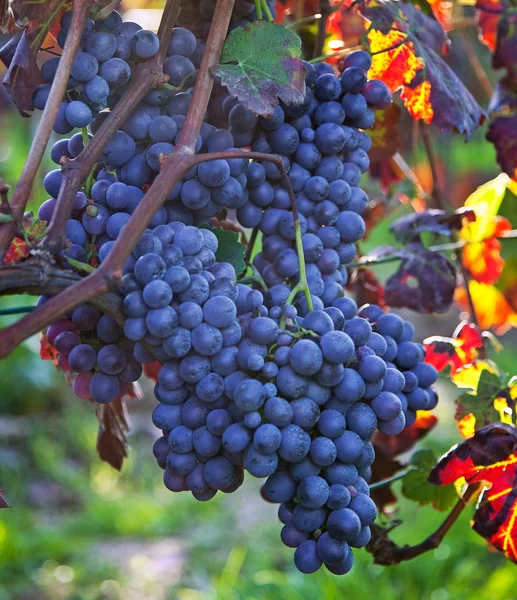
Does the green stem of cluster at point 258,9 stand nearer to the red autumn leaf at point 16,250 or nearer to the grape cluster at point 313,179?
the grape cluster at point 313,179

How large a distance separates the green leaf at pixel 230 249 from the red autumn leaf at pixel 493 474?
0.94 ft

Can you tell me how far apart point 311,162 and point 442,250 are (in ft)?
1.41

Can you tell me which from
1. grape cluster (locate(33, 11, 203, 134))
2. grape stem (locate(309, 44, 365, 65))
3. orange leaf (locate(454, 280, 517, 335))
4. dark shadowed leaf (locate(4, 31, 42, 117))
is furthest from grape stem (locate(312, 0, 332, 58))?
orange leaf (locate(454, 280, 517, 335))

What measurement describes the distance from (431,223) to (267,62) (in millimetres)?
495

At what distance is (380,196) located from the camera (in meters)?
Result: 1.42

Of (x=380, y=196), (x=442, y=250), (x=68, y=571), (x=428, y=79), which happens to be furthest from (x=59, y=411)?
(x=428, y=79)

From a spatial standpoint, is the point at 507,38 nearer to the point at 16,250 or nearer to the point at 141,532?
the point at 16,250

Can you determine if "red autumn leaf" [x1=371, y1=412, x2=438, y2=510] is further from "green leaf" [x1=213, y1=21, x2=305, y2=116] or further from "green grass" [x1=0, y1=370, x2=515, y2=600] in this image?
"green grass" [x1=0, y1=370, x2=515, y2=600]

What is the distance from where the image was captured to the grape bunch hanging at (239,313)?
0.56 meters

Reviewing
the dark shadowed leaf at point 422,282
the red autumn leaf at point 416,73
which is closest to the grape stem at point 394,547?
the dark shadowed leaf at point 422,282

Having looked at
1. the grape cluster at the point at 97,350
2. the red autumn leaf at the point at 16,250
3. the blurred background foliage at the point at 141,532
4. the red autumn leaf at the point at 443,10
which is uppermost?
the red autumn leaf at the point at 443,10

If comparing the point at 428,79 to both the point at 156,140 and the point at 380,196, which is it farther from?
the point at 380,196

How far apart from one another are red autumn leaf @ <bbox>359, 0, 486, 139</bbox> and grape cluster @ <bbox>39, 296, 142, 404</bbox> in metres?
0.42

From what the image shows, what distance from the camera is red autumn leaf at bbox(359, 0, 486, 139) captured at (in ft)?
2.61
